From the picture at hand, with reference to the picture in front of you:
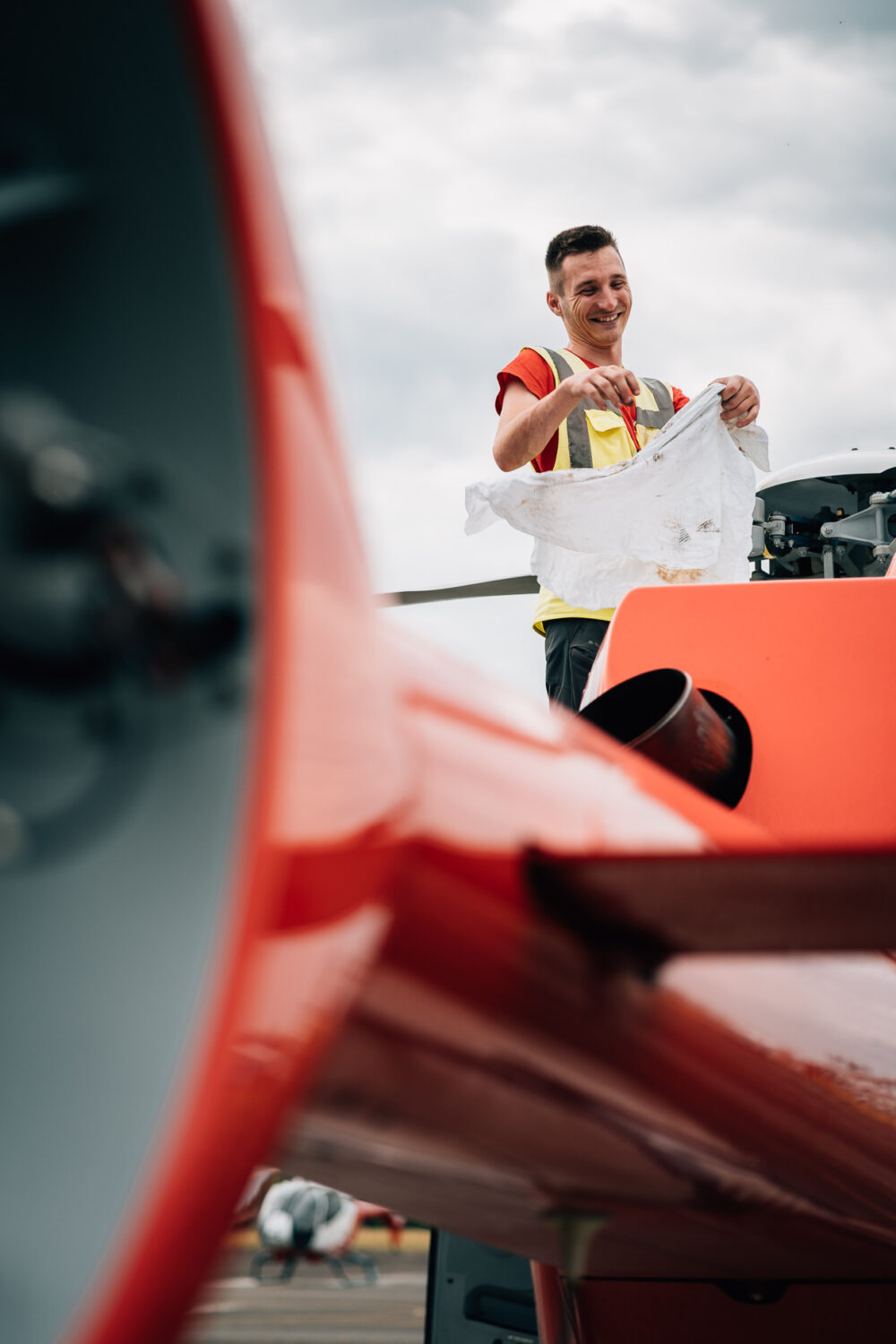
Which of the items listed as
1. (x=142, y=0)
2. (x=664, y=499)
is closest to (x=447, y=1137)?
(x=142, y=0)

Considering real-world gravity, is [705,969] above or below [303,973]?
below

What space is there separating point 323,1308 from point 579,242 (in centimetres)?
743

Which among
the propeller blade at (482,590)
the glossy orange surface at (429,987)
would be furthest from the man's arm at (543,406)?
the propeller blade at (482,590)

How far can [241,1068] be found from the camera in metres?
0.37

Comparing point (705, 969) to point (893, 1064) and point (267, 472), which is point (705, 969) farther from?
point (267, 472)

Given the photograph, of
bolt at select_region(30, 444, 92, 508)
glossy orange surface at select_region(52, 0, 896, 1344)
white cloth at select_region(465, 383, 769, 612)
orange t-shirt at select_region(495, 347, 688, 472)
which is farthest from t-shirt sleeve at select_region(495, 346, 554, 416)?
bolt at select_region(30, 444, 92, 508)

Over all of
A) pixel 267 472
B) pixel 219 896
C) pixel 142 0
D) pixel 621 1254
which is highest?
pixel 142 0

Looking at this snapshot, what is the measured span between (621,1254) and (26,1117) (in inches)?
39.2

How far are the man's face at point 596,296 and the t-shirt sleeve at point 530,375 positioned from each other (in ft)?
0.90

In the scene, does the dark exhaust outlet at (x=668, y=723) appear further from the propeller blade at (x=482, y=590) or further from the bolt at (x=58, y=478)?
the propeller blade at (x=482, y=590)

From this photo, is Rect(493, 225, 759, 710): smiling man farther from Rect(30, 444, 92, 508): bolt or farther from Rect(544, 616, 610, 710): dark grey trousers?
Rect(30, 444, 92, 508): bolt

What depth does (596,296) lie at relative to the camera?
2.69 m

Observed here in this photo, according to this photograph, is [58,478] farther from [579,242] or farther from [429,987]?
[579,242]

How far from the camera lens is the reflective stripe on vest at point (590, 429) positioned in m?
2.45
